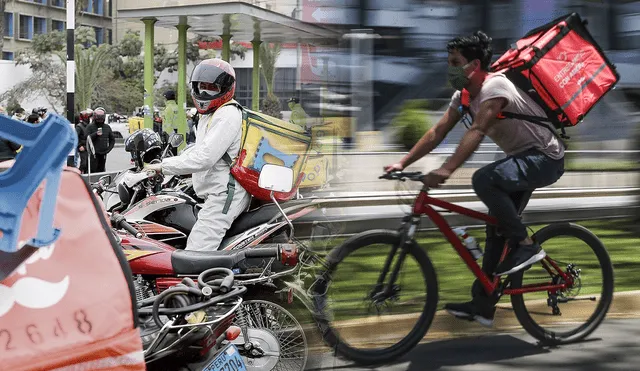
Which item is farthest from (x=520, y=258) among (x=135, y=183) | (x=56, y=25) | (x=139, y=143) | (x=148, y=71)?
(x=56, y=25)

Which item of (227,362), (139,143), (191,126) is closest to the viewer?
(227,362)

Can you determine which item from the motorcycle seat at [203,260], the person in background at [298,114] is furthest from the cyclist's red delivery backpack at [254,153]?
the person in background at [298,114]

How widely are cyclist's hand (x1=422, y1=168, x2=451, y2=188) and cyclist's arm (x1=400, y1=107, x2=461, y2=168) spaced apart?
5 centimetres

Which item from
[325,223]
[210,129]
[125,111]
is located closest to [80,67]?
[125,111]

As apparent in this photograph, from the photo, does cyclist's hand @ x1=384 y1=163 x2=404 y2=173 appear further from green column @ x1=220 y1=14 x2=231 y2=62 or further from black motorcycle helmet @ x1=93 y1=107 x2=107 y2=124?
black motorcycle helmet @ x1=93 y1=107 x2=107 y2=124

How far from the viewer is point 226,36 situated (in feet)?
72.7

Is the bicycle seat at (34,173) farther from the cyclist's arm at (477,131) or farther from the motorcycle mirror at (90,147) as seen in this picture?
the motorcycle mirror at (90,147)

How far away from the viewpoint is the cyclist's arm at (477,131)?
7.27 ft

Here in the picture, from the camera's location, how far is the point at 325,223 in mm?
2494

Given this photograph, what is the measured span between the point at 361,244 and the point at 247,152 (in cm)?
343

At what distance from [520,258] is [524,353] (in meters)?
0.21

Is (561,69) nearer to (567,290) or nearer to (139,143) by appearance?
(567,290)

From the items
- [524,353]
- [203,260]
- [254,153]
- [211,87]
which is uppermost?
[211,87]

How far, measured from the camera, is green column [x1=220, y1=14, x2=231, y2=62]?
19.4 metres
